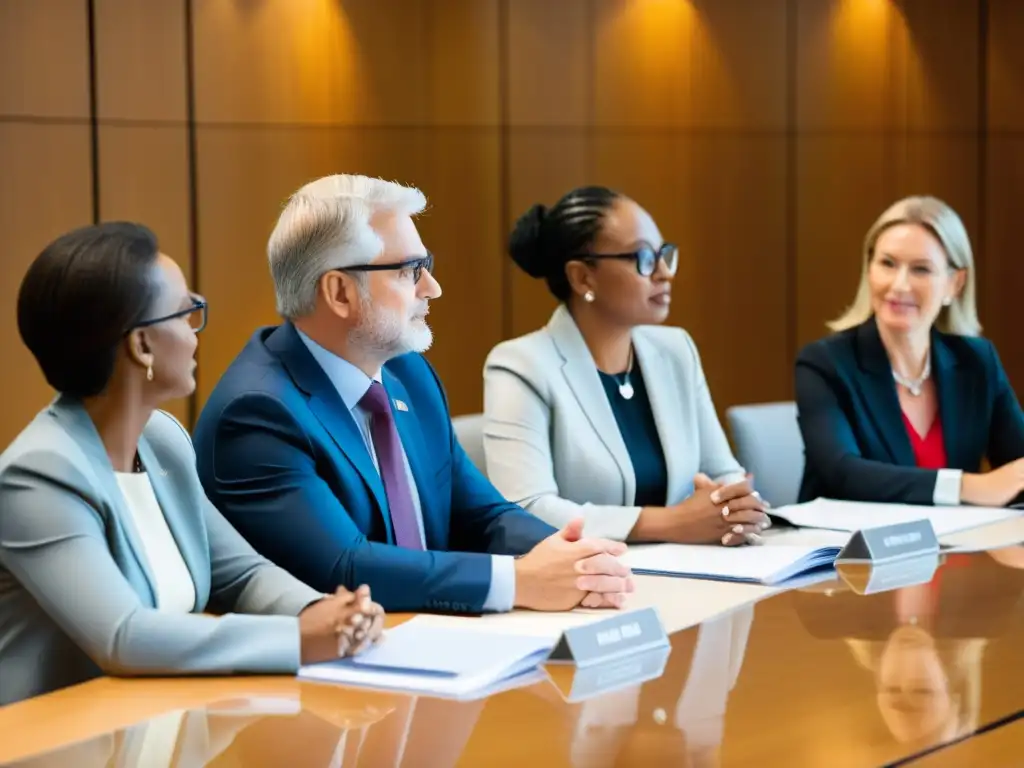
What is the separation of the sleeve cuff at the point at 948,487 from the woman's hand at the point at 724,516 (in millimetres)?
764

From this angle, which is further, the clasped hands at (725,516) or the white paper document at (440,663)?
the clasped hands at (725,516)

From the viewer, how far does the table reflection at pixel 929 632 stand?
183 cm

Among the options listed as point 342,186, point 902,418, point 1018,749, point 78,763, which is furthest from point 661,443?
point 78,763

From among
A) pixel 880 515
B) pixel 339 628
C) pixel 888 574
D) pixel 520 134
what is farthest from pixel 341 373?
Answer: pixel 520 134

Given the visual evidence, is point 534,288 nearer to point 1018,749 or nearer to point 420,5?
point 420,5

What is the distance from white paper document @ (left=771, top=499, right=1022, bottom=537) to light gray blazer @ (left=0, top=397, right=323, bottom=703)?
1363 mm

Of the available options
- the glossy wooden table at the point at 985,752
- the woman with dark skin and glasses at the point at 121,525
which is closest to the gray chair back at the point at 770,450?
the woman with dark skin and glasses at the point at 121,525

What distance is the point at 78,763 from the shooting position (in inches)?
64.0

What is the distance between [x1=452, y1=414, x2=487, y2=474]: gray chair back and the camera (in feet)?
11.3

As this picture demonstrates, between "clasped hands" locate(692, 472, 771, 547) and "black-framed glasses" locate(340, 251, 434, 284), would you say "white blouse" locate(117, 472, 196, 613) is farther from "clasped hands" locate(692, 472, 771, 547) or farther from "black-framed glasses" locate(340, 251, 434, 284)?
"clasped hands" locate(692, 472, 771, 547)

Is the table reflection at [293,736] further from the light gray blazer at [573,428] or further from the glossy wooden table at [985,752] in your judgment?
the light gray blazer at [573,428]

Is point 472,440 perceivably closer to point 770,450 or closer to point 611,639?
point 770,450

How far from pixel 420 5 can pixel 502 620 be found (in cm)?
456

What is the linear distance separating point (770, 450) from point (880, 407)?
0.31 metres
